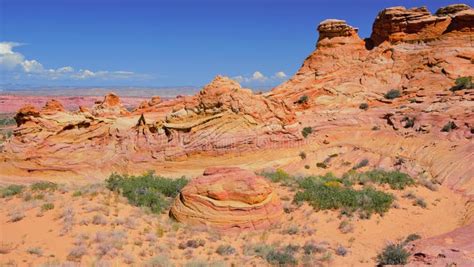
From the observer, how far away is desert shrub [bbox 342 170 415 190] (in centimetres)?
1600

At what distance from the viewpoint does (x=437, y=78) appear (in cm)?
3347

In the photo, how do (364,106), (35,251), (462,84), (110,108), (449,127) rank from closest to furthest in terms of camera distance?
(35,251) → (449,127) → (462,84) → (364,106) → (110,108)

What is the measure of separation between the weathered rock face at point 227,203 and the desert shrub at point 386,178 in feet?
18.6

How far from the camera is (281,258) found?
9.75m

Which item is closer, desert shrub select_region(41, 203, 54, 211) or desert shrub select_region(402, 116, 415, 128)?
desert shrub select_region(41, 203, 54, 211)

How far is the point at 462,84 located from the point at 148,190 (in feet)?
82.8

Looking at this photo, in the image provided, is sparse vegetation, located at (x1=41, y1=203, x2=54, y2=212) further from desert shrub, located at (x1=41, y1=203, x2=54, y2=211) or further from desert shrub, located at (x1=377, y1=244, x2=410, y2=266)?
desert shrub, located at (x1=377, y1=244, x2=410, y2=266)

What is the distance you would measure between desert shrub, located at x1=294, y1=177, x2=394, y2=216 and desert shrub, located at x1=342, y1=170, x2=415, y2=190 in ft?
4.78

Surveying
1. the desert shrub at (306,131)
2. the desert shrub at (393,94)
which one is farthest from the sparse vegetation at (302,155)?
the desert shrub at (393,94)

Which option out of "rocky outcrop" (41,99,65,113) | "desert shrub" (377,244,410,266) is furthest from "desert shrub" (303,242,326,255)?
"rocky outcrop" (41,99,65,113)

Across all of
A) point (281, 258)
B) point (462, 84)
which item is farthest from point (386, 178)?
point (462, 84)

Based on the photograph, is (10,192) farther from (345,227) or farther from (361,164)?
(361,164)

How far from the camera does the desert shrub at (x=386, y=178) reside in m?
16.0

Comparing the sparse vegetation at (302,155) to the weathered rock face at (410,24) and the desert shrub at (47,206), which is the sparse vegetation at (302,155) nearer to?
the desert shrub at (47,206)
